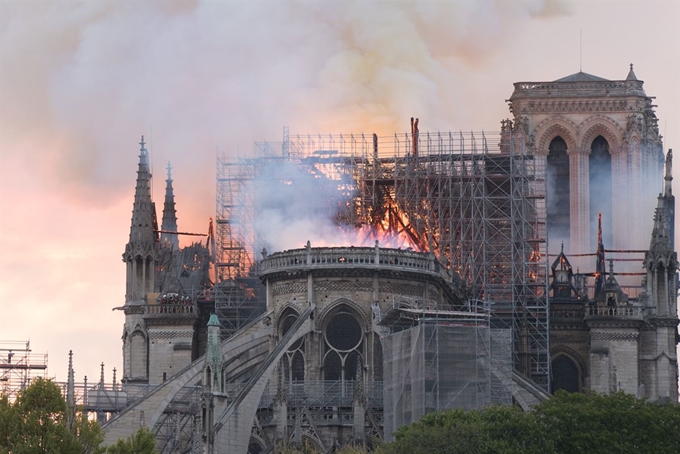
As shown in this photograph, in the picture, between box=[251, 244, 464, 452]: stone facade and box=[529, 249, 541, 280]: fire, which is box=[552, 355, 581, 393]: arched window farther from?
box=[251, 244, 464, 452]: stone facade

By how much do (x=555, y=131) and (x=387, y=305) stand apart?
45.5 meters

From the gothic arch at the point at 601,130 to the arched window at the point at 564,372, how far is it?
92.6 feet

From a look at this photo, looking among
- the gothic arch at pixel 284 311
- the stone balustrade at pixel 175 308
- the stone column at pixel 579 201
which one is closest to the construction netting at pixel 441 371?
the gothic arch at pixel 284 311

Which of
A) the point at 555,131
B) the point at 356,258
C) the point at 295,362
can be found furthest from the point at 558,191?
the point at 295,362

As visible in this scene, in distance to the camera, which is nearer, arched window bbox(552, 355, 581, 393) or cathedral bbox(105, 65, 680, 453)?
cathedral bbox(105, 65, 680, 453)

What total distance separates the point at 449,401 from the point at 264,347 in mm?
16964

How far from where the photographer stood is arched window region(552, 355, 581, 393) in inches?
5064

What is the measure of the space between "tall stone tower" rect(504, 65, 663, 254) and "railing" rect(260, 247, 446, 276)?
41265 millimetres

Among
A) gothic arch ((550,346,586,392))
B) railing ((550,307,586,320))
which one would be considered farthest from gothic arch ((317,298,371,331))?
railing ((550,307,586,320))

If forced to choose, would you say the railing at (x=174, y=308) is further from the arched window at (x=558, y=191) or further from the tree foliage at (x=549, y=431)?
the arched window at (x=558, y=191)

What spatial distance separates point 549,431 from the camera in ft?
306

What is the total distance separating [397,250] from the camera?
113 metres

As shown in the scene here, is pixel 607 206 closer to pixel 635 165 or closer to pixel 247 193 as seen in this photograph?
pixel 635 165

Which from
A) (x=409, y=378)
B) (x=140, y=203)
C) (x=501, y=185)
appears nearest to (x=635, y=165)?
(x=501, y=185)
